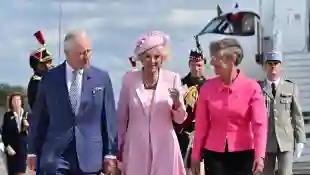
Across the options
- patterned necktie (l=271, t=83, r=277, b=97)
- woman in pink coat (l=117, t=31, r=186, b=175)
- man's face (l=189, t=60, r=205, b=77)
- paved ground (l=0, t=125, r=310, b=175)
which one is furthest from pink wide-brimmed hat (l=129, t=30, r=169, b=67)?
paved ground (l=0, t=125, r=310, b=175)

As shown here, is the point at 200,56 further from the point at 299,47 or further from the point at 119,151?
the point at 299,47

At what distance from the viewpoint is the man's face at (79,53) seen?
6.65 m

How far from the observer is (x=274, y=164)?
9742mm

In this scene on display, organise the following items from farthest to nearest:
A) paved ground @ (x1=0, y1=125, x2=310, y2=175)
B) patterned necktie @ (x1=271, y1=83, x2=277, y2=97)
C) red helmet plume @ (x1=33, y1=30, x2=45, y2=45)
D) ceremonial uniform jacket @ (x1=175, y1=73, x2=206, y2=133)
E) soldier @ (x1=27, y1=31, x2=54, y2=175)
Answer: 1. paved ground @ (x1=0, y1=125, x2=310, y2=175)
2. red helmet plume @ (x1=33, y1=30, x2=45, y2=45)
3. patterned necktie @ (x1=271, y1=83, x2=277, y2=97)
4. soldier @ (x1=27, y1=31, x2=54, y2=175)
5. ceremonial uniform jacket @ (x1=175, y1=73, x2=206, y2=133)

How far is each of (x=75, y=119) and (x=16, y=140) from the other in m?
6.37

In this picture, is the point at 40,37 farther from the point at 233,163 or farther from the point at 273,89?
the point at 233,163

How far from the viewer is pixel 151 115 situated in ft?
23.2

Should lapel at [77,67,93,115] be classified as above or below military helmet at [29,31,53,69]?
below

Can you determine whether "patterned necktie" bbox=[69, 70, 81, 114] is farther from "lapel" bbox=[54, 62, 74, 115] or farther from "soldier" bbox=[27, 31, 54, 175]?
"soldier" bbox=[27, 31, 54, 175]

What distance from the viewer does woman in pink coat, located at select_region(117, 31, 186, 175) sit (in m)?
7.05

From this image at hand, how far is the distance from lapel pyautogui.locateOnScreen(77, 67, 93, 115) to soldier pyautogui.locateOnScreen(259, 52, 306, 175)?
10.8 ft

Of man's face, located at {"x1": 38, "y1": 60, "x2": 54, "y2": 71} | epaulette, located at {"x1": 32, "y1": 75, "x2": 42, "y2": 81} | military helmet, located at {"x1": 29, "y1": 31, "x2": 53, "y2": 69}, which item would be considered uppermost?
military helmet, located at {"x1": 29, "y1": 31, "x2": 53, "y2": 69}

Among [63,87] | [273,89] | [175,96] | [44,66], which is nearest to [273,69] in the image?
[273,89]

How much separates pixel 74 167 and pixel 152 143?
765mm
